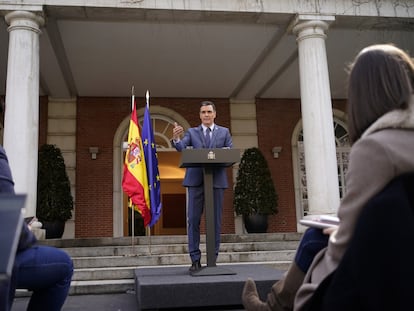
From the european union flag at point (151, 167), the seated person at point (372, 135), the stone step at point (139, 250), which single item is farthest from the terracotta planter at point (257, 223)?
the seated person at point (372, 135)

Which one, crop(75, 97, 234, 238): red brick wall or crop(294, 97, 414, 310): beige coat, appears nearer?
crop(294, 97, 414, 310): beige coat

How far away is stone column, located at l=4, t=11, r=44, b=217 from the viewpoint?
6.42 meters

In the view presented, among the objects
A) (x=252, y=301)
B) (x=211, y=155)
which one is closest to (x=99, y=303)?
(x=211, y=155)

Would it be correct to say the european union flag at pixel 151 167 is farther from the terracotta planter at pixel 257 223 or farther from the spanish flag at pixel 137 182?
the terracotta planter at pixel 257 223

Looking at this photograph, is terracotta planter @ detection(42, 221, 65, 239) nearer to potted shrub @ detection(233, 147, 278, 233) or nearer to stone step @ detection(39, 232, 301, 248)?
stone step @ detection(39, 232, 301, 248)

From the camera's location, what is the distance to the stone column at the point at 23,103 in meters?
6.42

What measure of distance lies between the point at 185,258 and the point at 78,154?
6247 mm

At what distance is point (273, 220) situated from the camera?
37.7 feet

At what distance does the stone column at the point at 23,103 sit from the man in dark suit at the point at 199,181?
3.26 m

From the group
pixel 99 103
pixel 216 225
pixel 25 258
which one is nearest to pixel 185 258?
pixel 216 225

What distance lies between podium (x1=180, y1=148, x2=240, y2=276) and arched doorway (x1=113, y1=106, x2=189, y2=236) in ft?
19.9

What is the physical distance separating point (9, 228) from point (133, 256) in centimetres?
460

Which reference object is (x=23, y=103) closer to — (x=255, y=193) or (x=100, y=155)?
(x=100, y=155)

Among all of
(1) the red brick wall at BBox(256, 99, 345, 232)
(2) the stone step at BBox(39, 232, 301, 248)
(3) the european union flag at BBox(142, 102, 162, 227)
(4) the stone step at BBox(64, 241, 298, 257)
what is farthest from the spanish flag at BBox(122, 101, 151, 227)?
(1) the red brick wall at BBox(256, 99, 345, 232)
